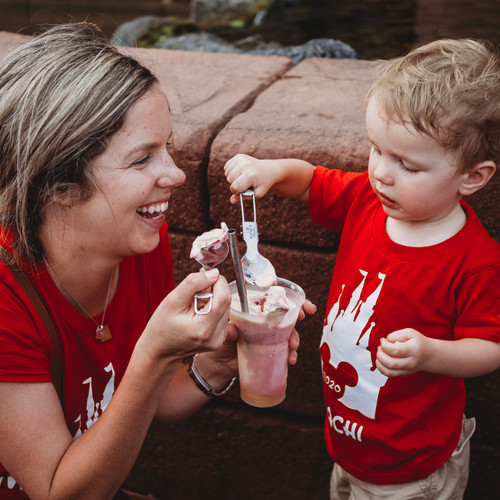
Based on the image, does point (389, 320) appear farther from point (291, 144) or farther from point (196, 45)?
point (196, 45)

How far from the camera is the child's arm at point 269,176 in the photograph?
5.35ft

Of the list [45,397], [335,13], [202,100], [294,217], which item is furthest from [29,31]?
[45,397]

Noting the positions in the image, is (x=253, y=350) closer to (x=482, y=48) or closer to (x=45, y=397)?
(x=45, y=397)

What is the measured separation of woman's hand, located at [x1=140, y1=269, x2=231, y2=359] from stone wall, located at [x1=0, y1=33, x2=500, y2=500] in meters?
0.65

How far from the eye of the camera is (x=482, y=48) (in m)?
1.53

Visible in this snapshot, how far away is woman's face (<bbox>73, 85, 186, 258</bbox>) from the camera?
4.90 ft

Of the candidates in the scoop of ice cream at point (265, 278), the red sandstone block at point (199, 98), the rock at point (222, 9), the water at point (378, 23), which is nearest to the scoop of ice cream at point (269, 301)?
the scoop of ice cream at point (265, 278)

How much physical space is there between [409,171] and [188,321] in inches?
23.8

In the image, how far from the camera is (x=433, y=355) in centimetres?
141

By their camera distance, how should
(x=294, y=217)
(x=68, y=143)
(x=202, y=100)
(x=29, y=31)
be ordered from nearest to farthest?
(x=68, y=143) → (x=294, y=217) → (x=202, y=100) → (x=29, y=31)

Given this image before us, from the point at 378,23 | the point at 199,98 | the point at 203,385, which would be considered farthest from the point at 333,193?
the point at 378,23

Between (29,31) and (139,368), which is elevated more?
(139,368)

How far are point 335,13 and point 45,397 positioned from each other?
12.3 feet

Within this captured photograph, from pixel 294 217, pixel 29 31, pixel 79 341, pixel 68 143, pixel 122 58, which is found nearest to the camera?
pixel 68 143
